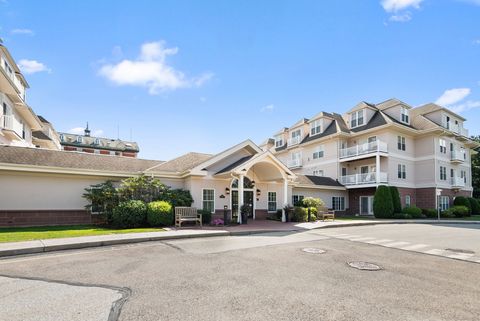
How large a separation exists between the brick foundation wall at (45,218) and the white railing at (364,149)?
79.5 ft

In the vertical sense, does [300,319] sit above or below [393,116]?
below

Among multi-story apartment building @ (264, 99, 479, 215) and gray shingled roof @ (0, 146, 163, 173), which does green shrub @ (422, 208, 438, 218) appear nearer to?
multi-story apartment building @ (264, 99, 479, 215)

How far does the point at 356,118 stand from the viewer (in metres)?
32.2

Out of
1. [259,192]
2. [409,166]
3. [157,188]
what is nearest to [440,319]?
[157,188]

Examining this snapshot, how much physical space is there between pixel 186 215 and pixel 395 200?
65.7 feet

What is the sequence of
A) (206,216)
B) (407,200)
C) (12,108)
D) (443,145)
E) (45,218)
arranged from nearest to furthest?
(45,218), (206,216), (12,108), (407,200), (443,145)

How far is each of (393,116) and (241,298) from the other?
31466mm

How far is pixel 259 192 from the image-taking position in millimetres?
20641

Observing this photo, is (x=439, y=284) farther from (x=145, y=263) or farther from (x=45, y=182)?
(x=45, y=182)

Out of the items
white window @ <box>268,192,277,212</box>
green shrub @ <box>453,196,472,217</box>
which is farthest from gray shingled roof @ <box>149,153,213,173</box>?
green shrub @ <box>453,196,472,217</box>

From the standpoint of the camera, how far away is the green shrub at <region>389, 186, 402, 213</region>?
25.9m

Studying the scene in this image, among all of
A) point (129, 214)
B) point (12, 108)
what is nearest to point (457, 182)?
point (129, 214)

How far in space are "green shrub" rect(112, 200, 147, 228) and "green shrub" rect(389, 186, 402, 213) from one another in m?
22.0

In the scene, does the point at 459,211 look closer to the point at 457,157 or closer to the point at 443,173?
the point at 443,173
